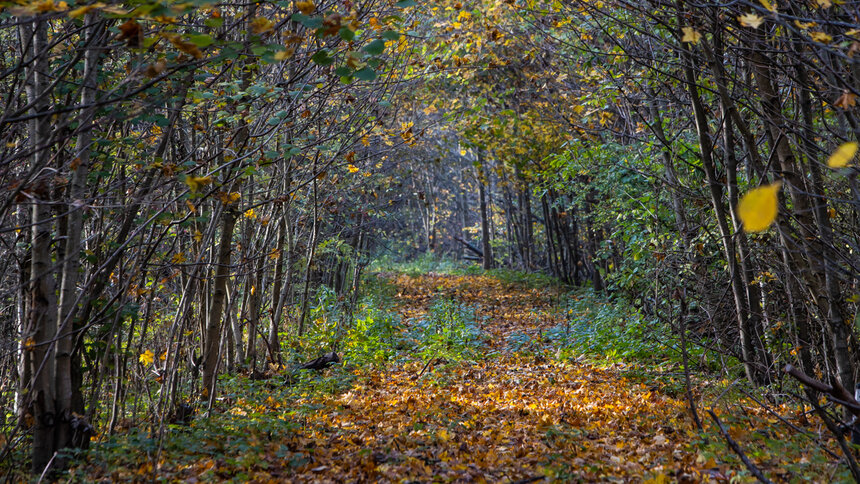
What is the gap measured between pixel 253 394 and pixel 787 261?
16.9 feet

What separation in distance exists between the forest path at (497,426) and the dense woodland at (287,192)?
278 millimetres

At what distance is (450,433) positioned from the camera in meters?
4.84

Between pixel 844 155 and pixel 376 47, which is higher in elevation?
pixel 376 47

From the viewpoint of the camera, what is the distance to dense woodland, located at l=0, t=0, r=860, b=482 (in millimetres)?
3104

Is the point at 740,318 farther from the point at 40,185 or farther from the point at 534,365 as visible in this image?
the point at 40,185

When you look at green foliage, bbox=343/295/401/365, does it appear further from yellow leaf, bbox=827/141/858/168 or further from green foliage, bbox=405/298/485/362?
yellow leaf, bbox=827/141/858/168

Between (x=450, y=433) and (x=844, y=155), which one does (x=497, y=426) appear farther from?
(x=844, y=155)

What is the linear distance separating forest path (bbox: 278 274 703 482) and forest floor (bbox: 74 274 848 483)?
0.01 meters

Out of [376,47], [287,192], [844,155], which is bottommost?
[844,155]

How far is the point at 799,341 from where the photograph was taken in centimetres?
471

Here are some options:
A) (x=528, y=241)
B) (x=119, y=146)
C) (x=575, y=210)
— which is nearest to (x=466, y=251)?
(x=528, y=241)

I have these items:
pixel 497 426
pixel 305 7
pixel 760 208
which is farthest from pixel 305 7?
pixel 497 426

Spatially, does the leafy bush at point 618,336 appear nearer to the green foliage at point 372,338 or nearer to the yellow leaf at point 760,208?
the green foliage at point 372,338

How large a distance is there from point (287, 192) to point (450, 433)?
2709 mm
